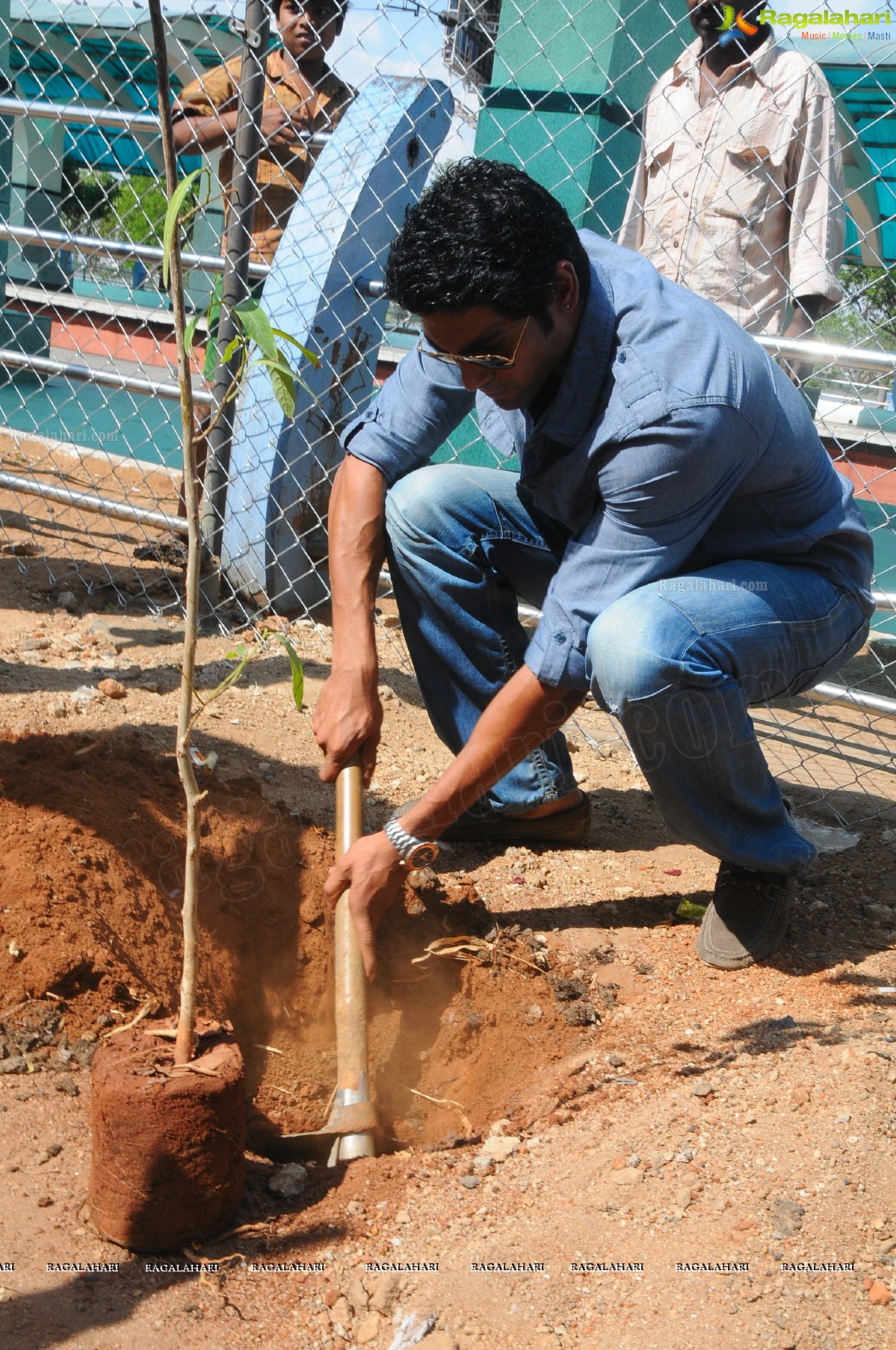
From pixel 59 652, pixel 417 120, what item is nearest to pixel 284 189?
pixel 417 120

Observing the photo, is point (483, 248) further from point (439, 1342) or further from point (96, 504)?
point (96, 504)

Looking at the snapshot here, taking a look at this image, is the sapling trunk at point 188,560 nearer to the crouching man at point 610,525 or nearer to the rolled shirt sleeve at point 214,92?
the crouching man at point 610,525

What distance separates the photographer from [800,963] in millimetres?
2301

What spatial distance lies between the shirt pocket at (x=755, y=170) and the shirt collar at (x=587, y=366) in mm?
1699

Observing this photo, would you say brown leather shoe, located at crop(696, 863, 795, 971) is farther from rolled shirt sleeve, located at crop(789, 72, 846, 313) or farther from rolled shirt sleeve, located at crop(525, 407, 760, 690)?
rolled shirt sleeve, located at crop(789, 72, 846, 313)

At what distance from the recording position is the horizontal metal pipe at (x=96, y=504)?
13.3 feet

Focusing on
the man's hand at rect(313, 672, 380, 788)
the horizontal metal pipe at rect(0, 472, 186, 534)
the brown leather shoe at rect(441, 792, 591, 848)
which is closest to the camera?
the man's hand at rect(313, 672, 380, 788)

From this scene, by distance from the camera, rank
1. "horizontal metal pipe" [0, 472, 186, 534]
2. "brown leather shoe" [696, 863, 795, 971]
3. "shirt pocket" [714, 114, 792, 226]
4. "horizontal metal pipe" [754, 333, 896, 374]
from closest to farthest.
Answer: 1. "brown leather shoe" [696, 863, 795, 971]
2. "horizontal metal pipe" [754, 333, 896, 374]
3. "shirt pocket" [714, 114, 792, 226]
4. "horizontal metal pipe" [0, 472, 186, 534]

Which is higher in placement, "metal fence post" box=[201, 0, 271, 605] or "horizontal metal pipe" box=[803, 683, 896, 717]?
"metal fence post" box=[201, 0, 271, 605]

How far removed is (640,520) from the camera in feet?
6.53

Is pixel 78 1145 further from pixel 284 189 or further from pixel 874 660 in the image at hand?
pixel 874 660

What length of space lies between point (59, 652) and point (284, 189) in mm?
2026

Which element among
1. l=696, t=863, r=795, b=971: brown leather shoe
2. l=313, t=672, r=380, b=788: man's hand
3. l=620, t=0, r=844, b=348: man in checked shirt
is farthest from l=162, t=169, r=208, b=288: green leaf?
l=620, t=0, r=844, b=348: man in checked shirt

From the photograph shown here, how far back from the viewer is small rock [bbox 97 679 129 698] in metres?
3.15
